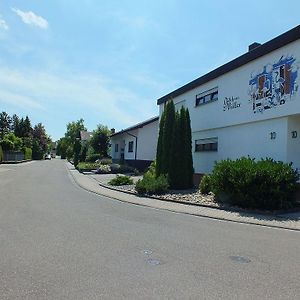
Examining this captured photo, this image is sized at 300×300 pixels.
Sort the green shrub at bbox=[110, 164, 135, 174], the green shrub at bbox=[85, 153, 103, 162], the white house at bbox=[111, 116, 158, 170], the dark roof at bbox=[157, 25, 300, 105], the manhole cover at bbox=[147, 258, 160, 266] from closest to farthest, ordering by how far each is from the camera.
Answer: the manhole cover at bbox=[147, 258, 160, 266]
the dark roof at bbox=[157, 25, 300, 105]
the green shrub at bbox=[110, 164, 135, 174]
the white house at bbox=[111, 116, 158, 170]
the green shrub at bbox=[85, 153, 103, 162]

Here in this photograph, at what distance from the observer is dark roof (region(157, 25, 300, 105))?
14.6 meters

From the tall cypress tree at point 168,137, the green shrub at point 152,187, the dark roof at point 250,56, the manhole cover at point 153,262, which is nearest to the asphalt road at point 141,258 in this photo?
the manhole cover at point 153,262

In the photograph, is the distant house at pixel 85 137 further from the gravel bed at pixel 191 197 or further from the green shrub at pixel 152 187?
the gravel bed at pixel 191 197

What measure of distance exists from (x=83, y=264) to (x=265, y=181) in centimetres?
833

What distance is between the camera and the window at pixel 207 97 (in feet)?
68.6

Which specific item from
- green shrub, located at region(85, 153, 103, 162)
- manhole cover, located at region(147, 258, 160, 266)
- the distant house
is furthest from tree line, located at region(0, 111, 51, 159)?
manhole cover, located at region(147, 258, 160, 266)

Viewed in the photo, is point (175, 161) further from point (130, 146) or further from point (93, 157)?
point (93, 157)

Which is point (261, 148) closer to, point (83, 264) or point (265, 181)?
point (265, 181)

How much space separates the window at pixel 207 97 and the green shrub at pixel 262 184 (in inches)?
301

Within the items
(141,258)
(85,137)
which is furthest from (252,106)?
(85,137)

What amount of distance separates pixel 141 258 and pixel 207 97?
16.2 metres

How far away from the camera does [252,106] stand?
1736cm

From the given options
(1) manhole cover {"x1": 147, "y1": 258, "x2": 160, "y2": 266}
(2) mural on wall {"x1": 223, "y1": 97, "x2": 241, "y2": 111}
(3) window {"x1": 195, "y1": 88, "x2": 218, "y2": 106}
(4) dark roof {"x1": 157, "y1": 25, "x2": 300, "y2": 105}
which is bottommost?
(1) manhole cover {"x1": 147, "y1": 258, "x2": 160, "y2": 266}

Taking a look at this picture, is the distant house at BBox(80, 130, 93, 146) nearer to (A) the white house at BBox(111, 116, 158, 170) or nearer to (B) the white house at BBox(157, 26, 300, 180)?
(A) the white house at BBox(111, 116, 158, 170)
